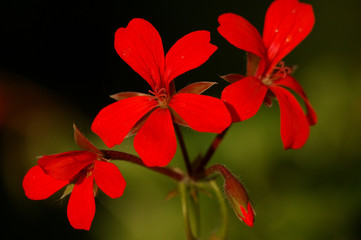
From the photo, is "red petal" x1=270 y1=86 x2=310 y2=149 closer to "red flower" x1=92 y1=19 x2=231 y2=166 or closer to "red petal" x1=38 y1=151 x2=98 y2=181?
"red flower" x1=92 y1=19 x2=231 y2=166

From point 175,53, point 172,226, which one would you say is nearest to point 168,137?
point 175,53

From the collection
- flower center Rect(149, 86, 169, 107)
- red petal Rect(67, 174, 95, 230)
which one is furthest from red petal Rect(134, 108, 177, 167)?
red petal Rect(67, 174, 95, 230)

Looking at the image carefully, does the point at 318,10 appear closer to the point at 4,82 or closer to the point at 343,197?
the point at 343,197

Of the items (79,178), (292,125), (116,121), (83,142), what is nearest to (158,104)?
(116,121)

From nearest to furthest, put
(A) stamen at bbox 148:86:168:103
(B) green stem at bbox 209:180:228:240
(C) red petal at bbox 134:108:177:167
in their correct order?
(C) red petal at bbox 134:108:177:167 → (A) stamen at bbox 148:86:168:103 → (B) green stem at bbox 209:180:228:240

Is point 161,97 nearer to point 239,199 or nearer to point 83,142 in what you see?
point 83,142

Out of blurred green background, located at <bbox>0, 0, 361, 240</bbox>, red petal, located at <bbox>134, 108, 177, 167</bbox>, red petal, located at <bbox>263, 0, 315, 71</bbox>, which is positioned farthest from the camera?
blurred green background, located at <bbox>0, 0, 361, 240</bbox>
